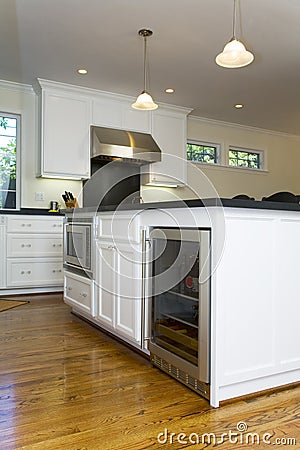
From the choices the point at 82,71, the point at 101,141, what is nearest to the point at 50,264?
the point at 101,141

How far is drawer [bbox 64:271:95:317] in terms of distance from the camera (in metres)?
3.01

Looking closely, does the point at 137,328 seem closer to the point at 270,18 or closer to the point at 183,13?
the point at 183,13

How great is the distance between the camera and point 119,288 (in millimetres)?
2533

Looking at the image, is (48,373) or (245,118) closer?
(48,373)

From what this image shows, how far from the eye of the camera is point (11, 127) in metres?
4.94

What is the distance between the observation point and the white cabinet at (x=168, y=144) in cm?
562

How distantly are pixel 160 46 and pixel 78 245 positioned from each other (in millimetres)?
2103

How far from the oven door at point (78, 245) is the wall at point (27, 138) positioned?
1593 mm

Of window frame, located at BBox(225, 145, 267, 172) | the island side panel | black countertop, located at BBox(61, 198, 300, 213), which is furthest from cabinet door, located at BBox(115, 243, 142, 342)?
window frame, located at BBox(225, 145, 267, 172)

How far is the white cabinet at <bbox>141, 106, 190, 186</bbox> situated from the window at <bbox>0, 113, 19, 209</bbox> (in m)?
1.87

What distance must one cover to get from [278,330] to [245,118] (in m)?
5.04

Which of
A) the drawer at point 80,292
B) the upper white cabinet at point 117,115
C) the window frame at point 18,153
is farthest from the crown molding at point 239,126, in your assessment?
the drawer at point 80,292

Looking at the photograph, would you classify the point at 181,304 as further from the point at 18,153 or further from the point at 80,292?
the point at 18,153

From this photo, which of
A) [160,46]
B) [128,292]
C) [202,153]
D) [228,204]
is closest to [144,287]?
[128,292]
